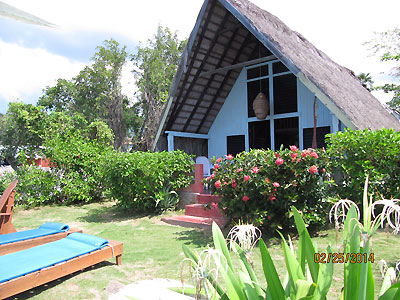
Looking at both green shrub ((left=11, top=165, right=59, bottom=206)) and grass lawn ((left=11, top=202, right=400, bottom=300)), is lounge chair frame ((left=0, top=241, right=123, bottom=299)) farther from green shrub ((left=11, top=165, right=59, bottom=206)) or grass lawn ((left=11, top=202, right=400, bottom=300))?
green shrub ((left=11, top=165, right=59, bottom=206))

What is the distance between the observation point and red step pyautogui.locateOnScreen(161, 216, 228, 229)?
6949 millimetres

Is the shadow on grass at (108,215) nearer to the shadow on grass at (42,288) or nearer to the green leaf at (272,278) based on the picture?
the shadow on grass at (42,288)

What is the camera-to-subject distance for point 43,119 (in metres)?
15.9

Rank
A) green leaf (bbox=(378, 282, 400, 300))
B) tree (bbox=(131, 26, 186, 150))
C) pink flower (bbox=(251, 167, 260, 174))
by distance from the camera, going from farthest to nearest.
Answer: tree (bbox=(131, 26, 186, 150)), pink flower (bbox=(251, 167, 260, 174)), green leaf (bbox=(378, 282, 400, 300))

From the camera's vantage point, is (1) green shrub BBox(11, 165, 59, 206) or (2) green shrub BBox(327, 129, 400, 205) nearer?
(2) green shrub BBox(327, 129, 400, 205)

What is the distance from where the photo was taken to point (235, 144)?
11.2 meters

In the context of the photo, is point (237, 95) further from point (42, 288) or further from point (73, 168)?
point (42, 288)

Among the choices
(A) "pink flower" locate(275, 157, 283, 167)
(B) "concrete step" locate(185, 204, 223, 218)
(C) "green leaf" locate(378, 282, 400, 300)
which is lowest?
(B) "concrete step" locate(185, 204, 223, 218)

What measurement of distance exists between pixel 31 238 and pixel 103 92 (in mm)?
22151

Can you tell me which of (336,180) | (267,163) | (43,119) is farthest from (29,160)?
(336,180)

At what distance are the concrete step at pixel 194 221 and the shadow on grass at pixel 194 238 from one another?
30cm

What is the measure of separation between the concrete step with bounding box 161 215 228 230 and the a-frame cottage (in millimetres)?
3425

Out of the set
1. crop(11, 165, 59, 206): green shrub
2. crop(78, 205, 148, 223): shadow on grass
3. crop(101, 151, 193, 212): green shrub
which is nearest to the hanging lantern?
crop(101, 151, 193, 212): green shrub

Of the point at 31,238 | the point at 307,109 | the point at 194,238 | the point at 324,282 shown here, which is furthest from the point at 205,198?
the point at 324,282
